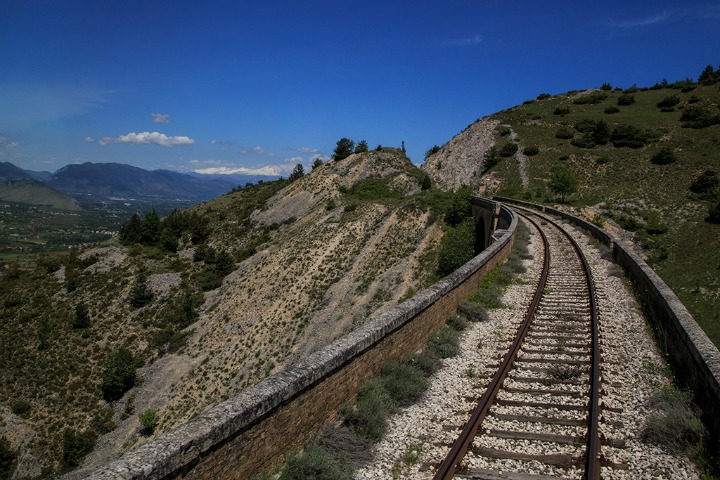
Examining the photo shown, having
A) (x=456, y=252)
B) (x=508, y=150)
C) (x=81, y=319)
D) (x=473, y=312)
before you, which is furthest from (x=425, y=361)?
(x=508, y=150)

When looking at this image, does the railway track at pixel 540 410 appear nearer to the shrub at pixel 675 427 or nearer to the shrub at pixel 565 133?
the shrub at pixel 675 427

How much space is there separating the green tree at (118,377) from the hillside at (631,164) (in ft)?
117

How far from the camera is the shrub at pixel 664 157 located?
4734 centimetres

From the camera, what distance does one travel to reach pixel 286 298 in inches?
1438

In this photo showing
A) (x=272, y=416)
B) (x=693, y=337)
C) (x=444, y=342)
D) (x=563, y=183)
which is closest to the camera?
(x=272, y=416)

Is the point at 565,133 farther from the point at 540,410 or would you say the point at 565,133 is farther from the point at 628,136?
the point at 540,410

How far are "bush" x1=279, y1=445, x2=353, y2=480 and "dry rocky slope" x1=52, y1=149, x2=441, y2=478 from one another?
2289 centimetres

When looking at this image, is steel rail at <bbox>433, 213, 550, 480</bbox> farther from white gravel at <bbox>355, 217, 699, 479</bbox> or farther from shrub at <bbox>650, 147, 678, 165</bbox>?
shrub at <bbox>650, 147, 678, 165</bbox>

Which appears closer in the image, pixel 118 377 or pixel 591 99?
pixel 118 377

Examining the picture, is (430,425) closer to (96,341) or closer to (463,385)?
(463,385)

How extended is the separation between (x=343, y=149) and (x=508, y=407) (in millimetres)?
58193

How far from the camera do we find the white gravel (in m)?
Answer: 5.22

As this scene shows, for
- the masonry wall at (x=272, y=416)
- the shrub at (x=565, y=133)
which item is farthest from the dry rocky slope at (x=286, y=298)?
the shrub at (x=565, y=133)

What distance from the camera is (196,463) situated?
14.3ft
